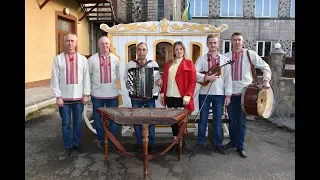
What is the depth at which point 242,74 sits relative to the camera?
13.7ft

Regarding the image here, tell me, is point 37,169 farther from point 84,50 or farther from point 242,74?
point 84,50

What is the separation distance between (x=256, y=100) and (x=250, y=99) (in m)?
0.09

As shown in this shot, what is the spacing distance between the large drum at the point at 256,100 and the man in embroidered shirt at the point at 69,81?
7.82 ft

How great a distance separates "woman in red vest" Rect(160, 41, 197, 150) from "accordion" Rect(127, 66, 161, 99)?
0.64ft

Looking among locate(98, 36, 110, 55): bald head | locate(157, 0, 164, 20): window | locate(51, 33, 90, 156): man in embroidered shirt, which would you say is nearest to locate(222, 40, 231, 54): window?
locate(157, 0, 164, 20): window

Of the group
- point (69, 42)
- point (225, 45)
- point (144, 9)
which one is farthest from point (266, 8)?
point (69, 42)

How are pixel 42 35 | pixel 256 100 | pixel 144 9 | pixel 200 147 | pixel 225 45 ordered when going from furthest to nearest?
pixel 225 45
pixel 144 9
pixel 42 35
pixel 200 147
pixel 256 100

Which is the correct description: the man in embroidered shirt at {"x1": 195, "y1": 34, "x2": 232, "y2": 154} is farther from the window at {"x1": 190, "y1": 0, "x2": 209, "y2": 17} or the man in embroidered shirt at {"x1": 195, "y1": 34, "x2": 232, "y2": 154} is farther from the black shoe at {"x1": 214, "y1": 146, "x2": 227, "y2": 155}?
the window at {"x1": 190, "y1": 0, "x2": 209, "y2": 17}

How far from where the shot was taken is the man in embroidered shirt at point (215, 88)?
4.12 meters

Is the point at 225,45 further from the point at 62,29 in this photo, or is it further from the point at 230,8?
the point at 62,29

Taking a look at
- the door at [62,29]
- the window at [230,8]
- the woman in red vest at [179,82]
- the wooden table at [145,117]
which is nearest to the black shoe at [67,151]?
the wooden table at [145,117]

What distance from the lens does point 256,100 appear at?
381cm
